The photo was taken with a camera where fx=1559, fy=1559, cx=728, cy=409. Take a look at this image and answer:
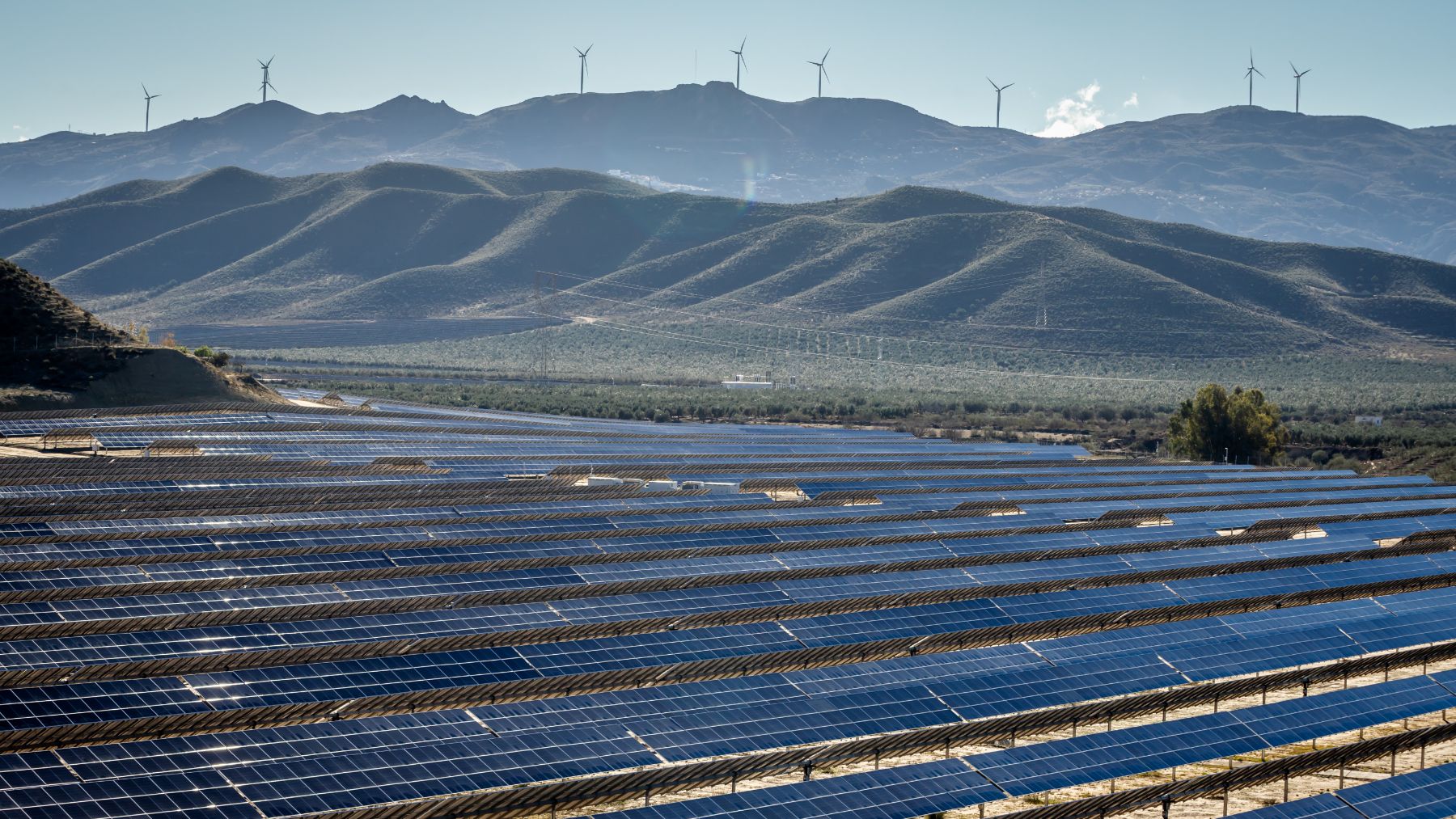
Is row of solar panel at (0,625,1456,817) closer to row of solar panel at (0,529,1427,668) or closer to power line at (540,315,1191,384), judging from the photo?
row of solar panel at (0,529,1427,668)

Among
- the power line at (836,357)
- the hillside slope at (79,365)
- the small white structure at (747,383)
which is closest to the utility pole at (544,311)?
the power line at (836,357)

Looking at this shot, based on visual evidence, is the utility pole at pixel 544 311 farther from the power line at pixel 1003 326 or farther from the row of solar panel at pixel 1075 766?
the row of solar panel at pixel 1075 766

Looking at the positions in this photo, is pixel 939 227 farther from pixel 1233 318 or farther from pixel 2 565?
pixel 2 565

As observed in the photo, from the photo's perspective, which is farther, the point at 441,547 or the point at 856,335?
the point at 856,335

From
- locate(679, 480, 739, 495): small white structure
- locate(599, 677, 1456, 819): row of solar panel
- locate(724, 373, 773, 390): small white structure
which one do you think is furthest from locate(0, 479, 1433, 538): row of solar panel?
locate(724, 373, 773, 390): small white structure

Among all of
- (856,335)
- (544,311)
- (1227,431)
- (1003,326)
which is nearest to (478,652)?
(1227,431)

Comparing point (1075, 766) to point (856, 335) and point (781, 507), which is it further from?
point (856, 335)

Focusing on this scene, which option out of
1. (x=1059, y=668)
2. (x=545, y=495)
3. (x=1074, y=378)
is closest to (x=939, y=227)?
(x=1074, y=378)
